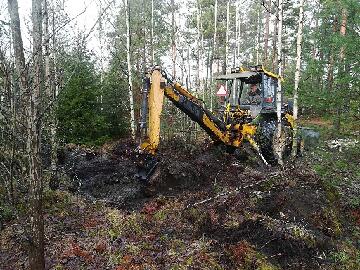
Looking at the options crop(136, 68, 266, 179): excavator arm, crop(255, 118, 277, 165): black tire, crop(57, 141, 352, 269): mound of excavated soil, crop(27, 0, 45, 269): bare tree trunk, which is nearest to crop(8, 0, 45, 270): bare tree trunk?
crop(27, 0, 45, 269): bare tree trunk

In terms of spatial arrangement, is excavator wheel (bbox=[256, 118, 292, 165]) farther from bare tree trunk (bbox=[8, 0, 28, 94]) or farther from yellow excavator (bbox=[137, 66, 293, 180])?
bare tree trunk (bbox=[8, 0, 28, 94])

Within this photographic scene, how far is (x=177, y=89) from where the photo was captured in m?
9.36

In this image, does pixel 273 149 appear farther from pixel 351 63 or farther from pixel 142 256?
pixel 142 256

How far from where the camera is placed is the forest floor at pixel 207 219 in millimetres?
5633

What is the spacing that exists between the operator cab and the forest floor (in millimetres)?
1880

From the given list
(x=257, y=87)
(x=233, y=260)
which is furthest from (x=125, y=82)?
(x=233, y=260)

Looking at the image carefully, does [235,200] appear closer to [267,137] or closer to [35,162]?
[267,137]

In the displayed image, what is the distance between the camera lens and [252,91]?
11.2 metres

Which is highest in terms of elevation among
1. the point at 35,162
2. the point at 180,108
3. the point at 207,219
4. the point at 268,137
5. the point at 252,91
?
the point at 252,91

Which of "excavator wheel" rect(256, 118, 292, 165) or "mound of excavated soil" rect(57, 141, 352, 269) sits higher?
"excavator wheel" rect(256, 118, 292, 165)

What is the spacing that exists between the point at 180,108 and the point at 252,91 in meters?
2.91

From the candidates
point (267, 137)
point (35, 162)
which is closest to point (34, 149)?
point (35, 162)

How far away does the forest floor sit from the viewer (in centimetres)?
563

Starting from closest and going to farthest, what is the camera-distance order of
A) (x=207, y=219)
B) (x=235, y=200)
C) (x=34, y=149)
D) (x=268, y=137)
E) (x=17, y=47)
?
(x=34, y=149) → (x=17, y=47) → (x=207, y=219) → (x=235, y=200) → (x=268, y=137)
